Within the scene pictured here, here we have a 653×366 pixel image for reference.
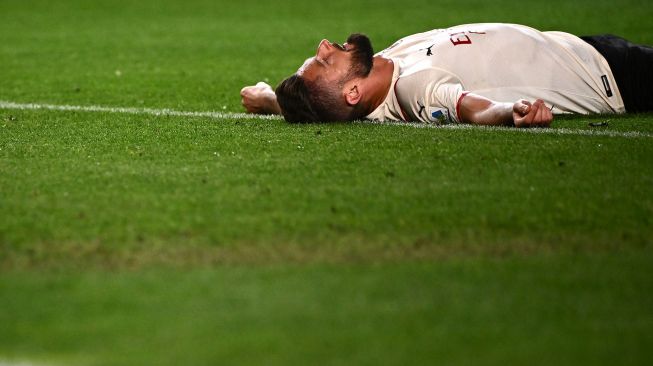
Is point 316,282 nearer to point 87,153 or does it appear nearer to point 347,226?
point 347,226

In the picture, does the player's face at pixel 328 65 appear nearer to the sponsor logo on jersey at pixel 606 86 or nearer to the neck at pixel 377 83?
the neck at pixel 377 83

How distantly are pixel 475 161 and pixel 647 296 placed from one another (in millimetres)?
1651

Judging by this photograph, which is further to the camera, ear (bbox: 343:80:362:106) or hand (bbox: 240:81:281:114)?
hand (bbox: 240:81:281:114)

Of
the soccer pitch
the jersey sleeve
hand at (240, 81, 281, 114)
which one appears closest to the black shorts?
the soccer pitch

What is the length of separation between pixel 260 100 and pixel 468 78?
125cm

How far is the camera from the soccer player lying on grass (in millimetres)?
5488

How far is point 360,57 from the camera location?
5.54m

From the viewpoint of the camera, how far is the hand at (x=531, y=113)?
5.11 meters

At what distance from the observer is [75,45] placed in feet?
36.9

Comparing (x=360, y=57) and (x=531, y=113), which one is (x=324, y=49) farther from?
(x=531, y=113)

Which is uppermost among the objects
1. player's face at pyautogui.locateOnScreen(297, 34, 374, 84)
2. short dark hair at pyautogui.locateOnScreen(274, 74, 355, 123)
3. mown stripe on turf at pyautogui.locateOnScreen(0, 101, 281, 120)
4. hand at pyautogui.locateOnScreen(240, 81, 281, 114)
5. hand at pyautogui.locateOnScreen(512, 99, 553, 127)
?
player's face at pyautogui.locateOnScreen(297, 34, 374, 84)

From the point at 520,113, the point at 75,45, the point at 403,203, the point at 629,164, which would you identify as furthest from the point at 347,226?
the point at 75,45

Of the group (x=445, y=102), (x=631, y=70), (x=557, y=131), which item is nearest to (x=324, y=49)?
(x=445, y=102)

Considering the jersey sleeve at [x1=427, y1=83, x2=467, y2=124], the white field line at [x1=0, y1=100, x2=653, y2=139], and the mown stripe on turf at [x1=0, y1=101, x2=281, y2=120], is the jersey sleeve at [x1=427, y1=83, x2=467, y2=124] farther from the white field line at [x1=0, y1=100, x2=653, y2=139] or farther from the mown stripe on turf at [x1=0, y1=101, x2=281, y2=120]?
the mown stripe on turf at [x1=0, y1=101, x2=281, y2=120]
